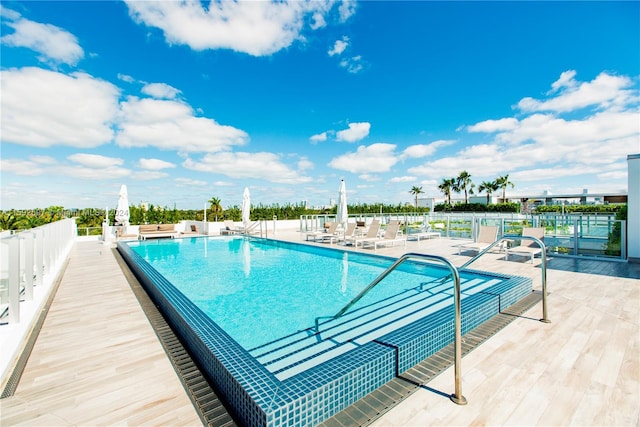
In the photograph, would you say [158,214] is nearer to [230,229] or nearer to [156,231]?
[156,231]

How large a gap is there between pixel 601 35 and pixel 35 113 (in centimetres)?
2785

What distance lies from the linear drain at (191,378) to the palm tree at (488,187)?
49.7 metres

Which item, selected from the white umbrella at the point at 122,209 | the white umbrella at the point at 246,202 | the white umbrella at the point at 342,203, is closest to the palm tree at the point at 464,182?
the white umbrella at the point at 342,203

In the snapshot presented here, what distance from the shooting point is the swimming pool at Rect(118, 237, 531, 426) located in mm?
1899

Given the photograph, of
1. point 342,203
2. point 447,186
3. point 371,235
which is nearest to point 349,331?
point 371,235

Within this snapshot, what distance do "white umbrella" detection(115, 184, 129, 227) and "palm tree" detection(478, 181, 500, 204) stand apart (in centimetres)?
4693

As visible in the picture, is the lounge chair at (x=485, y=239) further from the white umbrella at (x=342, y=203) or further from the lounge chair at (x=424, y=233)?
the white umbrella at (x=342, y=203)

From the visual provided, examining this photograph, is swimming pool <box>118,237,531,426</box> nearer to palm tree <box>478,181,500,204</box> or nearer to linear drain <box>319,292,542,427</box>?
linear drain <box>319,292,542,427</box>

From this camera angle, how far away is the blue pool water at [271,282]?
418 cm

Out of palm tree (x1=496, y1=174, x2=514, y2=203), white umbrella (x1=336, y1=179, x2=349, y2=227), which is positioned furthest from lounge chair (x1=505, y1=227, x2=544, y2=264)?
palm tree (x1=496, y1=174, x2=514, y2=203)

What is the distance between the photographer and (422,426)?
5.71 feet

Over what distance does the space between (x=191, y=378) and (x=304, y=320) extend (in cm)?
192

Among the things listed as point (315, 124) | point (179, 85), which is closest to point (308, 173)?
point (315, 124)

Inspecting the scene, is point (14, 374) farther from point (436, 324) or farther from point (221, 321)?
point (436, 324)
